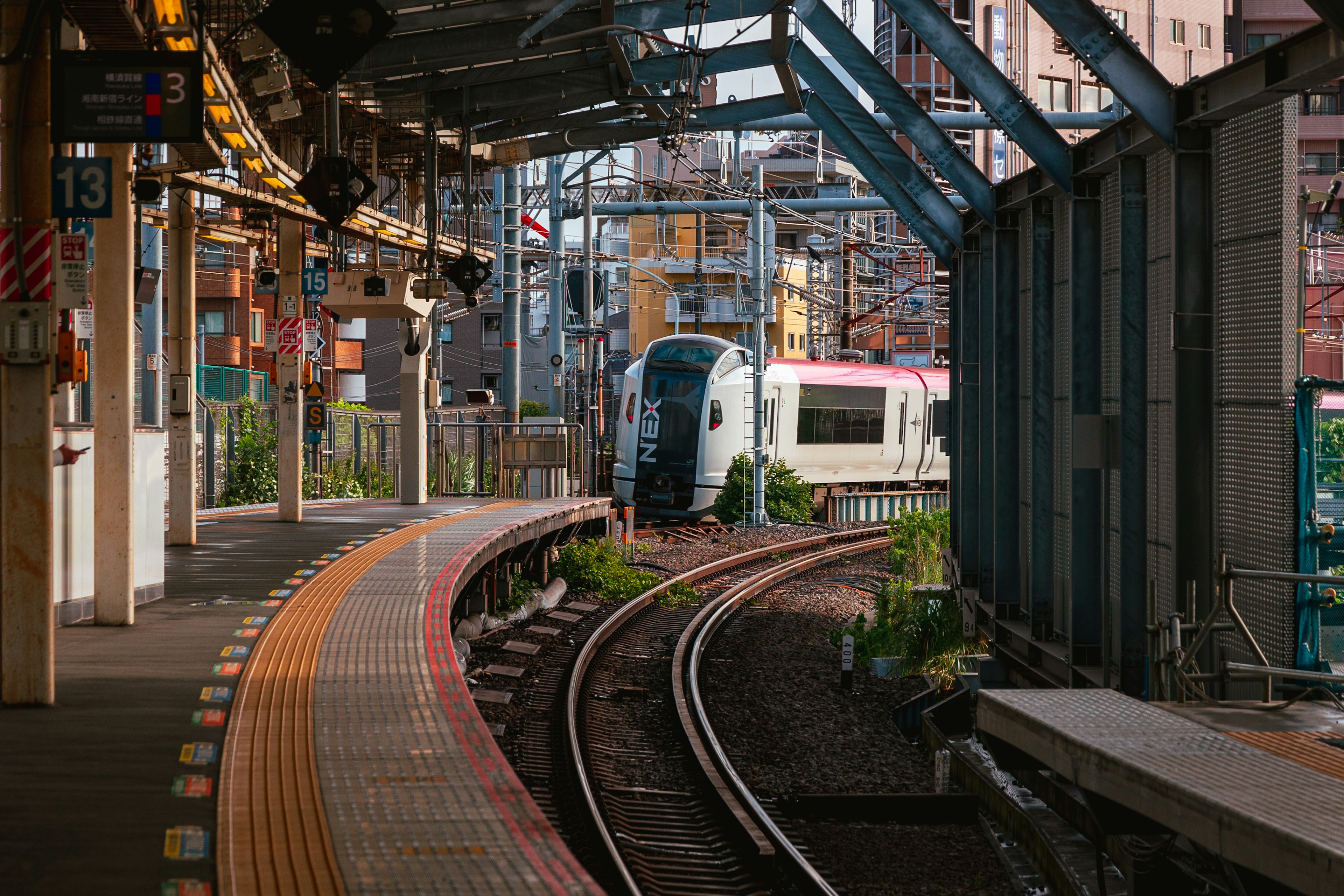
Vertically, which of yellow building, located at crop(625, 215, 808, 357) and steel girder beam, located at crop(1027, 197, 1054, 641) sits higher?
yellow building, located at crop(625, 215, 808, 357)

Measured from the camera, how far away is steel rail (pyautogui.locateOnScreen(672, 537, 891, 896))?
6.86 metres

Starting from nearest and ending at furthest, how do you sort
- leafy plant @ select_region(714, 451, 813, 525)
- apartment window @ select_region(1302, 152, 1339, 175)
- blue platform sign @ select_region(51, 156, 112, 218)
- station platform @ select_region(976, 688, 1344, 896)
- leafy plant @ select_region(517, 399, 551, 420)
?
1. station platform @ select_region(976, 688, 1344, 896)
2. blue platform sign @ select_region(51, 156, 112, 218)
3. leafy plant @ select_region(714, 451, 813, 525)
4. leafy plant @ select_region(517, 399, 551, 420)
5. apartment window @ select_region(1302, 152, 1339, 175)

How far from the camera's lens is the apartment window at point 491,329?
50531mm

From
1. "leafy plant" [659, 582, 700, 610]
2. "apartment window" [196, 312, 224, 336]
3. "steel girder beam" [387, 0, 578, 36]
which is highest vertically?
"steel girder beam" [387, 0, 578, 36]

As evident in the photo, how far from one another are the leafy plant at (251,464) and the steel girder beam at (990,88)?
12.4 metres

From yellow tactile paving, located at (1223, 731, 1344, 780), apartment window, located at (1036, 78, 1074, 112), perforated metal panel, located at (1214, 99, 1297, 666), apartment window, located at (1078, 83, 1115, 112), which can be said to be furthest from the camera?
apartment window, located at (1078, 83, 1115, 112)

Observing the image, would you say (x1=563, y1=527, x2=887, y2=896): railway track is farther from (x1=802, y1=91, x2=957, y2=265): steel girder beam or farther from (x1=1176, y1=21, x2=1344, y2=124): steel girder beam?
(x1=802, y1=91, x2=957, y2=265): steel girder beam

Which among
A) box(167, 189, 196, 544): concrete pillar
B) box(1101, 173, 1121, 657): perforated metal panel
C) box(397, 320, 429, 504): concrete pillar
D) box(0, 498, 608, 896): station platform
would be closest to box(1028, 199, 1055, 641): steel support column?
box(1101, 173, 1121, 657): perforated metal panel

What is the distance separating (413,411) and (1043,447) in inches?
371

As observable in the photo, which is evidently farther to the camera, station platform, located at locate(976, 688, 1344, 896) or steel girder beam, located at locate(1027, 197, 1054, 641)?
steel girder beam, located at locate(1027, 197, 1054, 641)

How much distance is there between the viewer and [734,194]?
23047 mm

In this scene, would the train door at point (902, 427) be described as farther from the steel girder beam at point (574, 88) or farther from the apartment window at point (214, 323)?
the apartment window at point (214, 323)

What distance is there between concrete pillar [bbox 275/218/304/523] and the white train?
864cm

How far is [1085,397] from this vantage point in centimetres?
865
